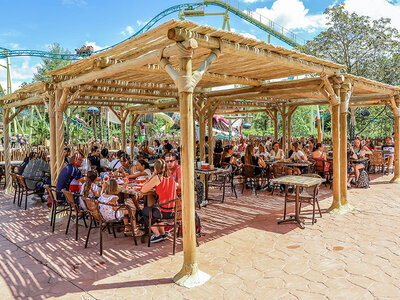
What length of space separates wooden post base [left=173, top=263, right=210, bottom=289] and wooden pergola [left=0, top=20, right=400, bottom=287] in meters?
0.01

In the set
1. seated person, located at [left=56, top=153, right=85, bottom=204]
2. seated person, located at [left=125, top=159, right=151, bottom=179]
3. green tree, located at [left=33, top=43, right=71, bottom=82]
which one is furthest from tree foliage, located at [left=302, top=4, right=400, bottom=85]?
green tree, located at [left=33, top=43, right=71, bottom=82]

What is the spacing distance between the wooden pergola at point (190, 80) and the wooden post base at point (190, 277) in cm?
1

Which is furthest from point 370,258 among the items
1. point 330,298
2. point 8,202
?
point 8,202

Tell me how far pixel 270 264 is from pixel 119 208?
2.09 meters

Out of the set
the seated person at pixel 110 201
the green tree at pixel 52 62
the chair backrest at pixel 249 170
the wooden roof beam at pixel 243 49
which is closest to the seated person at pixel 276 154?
the chair backrest at pixel 249 170

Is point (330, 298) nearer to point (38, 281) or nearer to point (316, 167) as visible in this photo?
point (38, 281)

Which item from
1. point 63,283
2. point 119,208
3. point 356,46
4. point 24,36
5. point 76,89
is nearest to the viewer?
point 63,283

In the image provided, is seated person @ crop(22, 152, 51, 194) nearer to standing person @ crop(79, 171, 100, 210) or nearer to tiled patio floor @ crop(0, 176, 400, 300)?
tiled patio floor @ crop(0, 176, 400, 300)

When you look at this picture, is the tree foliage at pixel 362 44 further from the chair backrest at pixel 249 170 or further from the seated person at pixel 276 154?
the chair backrest at pixel 249 170

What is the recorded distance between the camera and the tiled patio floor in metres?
3.34

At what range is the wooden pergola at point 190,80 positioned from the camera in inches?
138

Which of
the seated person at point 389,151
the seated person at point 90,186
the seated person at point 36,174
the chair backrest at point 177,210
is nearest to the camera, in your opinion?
the chair backrest at point 177,210

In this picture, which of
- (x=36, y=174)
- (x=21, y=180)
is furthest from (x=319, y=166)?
(x=21, y=180)

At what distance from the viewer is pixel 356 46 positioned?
17.9m
